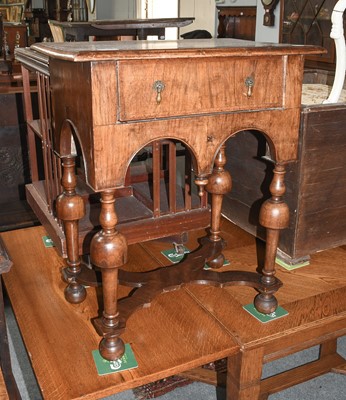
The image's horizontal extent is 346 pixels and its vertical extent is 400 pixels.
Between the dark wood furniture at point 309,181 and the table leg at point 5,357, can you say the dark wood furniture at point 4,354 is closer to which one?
the table leg at point 5,357

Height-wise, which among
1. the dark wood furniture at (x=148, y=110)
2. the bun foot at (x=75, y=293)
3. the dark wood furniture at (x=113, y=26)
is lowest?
the bun foot at (x=75, y=293)

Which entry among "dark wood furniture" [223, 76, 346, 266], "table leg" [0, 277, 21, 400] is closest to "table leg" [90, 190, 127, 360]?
"table leg" [0, 277, 21, 400]

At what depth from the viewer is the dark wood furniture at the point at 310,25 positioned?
12.9ft

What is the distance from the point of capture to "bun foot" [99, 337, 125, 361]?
1141 mm

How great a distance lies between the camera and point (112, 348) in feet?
3.74

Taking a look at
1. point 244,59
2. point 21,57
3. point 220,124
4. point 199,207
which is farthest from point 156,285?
point 21,57

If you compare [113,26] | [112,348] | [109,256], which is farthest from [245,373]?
[113,26]

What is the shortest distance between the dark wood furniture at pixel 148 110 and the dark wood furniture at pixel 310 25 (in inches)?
111

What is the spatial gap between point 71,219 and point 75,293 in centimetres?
23

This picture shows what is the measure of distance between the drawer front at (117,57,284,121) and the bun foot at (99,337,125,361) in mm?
494

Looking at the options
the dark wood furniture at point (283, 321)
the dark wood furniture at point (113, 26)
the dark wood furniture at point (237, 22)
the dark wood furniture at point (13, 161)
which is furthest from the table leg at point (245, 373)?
the dark wood furniture at point (237, 22)

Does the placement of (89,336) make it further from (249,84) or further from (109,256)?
(249,84)

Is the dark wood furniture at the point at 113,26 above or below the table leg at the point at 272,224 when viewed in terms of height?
above

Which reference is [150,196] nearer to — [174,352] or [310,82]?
[174,352]
